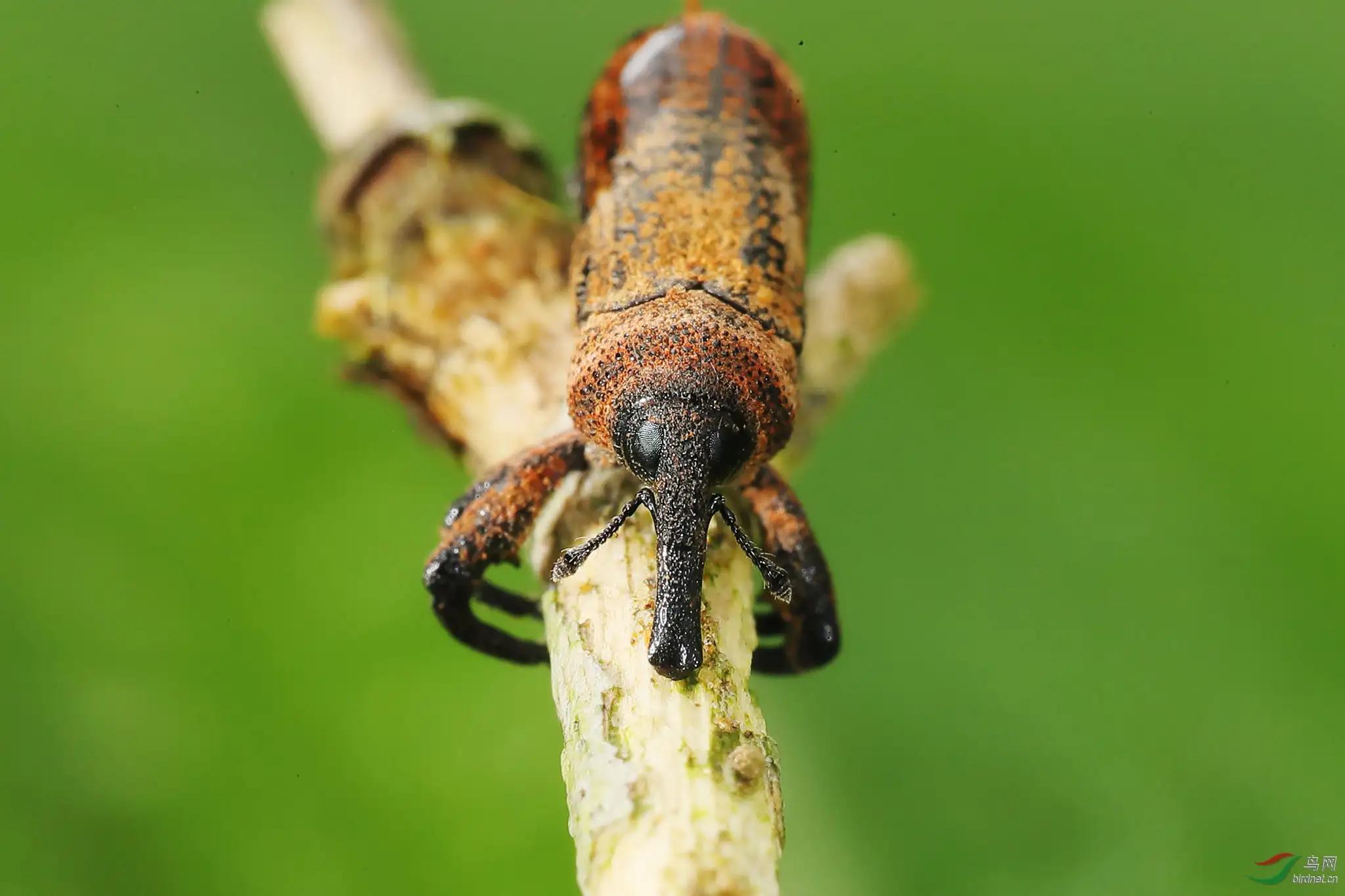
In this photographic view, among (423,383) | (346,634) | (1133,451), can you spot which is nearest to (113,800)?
(346,634)

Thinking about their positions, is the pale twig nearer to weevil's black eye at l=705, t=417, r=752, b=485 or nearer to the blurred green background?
weevil's black eye at l=705, t=417, r=752, b=485

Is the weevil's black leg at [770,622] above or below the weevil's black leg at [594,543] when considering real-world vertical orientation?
below

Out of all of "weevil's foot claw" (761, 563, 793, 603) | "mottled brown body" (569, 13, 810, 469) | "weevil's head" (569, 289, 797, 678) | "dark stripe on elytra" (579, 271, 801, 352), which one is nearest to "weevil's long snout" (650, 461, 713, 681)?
"weevil's head" (569, 289, 797, 678)

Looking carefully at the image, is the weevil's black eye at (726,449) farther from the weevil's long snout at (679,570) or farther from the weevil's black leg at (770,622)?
the weevil's black leg at (770,622)

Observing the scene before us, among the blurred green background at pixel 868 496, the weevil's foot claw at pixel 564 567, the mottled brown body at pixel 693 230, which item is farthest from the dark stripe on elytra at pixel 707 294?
the blurred green background at pixel 868 496

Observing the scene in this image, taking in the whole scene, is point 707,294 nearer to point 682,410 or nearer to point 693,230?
point 693,230

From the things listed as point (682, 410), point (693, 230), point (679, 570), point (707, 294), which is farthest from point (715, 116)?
point (679, 570)

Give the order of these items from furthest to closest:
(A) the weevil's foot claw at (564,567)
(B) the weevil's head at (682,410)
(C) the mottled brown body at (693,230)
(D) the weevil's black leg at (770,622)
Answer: (D) the weevil's black leg at (770,622)
(C) the mottled brown body at (693,230)
(A) the weevil's foot claw at (564,567)
(B) the weevil's head at (682,410)
